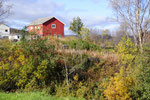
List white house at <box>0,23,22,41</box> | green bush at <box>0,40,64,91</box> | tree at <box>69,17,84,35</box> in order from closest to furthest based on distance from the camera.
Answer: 1. green bush at <box>0,40,64,91</box>
2. white house at <box>0,23,22,41</box>
3. tree at <box>69,17,84,35</box>

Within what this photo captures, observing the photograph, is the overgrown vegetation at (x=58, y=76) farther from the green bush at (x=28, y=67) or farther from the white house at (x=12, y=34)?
the white house at (x=12, y=34)

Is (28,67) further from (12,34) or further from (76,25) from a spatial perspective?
(76,25)

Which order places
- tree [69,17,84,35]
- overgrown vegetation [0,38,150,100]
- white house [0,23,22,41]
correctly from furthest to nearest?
tree [69,17,84,35] → white house [0,23,22,41] → overgrown vegetation [0,38,150,100]

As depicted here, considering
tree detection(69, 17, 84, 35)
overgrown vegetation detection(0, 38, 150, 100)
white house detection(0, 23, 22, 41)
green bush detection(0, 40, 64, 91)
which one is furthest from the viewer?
tree detection(69, 17, 84, 35)

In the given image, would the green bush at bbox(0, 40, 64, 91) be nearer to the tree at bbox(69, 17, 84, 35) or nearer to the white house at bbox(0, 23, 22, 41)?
the white house at bbox(0, 23, 22, 41)

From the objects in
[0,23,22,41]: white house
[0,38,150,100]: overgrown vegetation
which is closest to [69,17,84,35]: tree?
[0,23,22,41]: white house

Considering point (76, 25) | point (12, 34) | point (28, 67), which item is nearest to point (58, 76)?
point (28, 67)

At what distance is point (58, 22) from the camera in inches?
1259

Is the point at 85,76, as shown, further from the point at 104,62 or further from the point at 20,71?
the point at 20,71

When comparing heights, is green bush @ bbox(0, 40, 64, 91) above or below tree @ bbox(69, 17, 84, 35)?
below

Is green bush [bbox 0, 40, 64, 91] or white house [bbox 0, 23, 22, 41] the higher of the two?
white house [bbox 0, 23, 22, 41]

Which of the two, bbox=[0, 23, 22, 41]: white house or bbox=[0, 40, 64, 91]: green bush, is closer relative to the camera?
bbox=[0, 40, 64, 91]: green bush

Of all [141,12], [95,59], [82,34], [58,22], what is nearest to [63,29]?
[58,22]

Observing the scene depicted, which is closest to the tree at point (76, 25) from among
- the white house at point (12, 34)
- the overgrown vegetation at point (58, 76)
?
the white house at point (12, 34)
